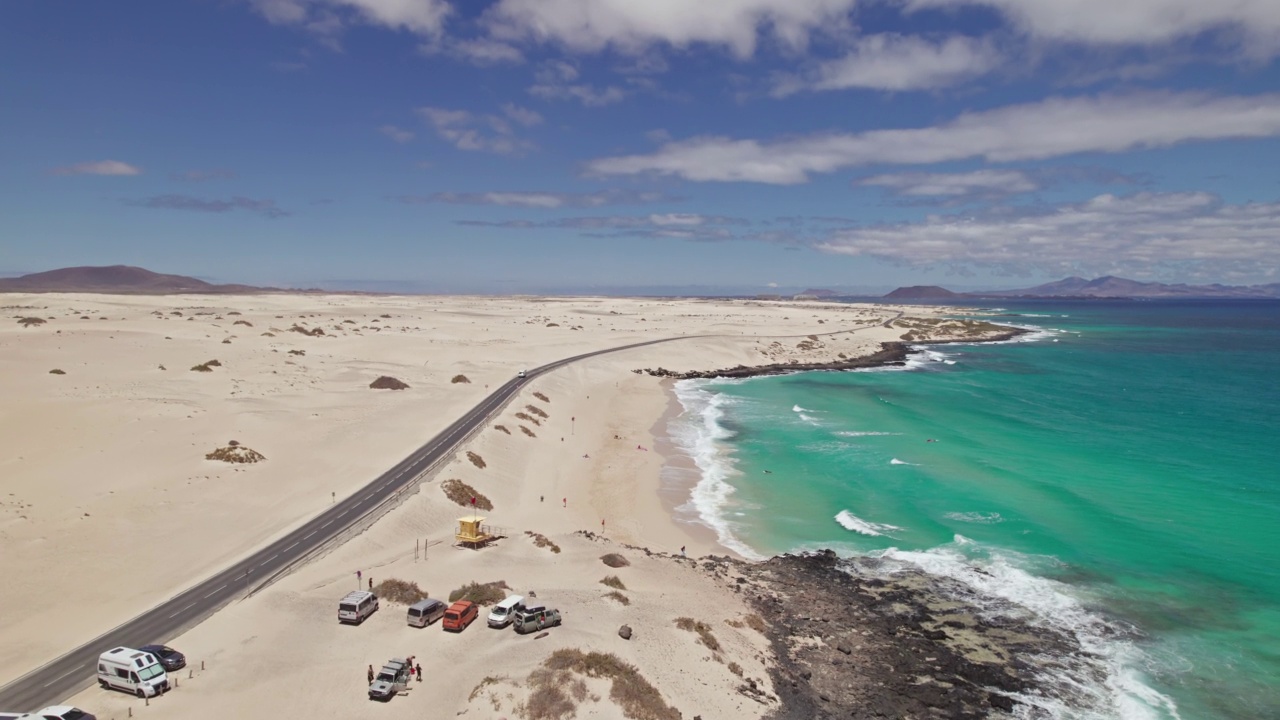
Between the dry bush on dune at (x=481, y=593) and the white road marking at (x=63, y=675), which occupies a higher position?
the dry bush on dune at (x=481, y=593)

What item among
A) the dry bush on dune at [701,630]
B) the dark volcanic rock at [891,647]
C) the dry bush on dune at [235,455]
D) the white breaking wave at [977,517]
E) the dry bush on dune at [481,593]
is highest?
the dry bush on dune at [235,455]

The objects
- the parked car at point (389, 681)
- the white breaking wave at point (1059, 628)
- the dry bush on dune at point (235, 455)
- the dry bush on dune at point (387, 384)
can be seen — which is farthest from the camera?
the dry bush on dune at point (387, 384)

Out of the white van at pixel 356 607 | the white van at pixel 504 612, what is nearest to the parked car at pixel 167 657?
the white van at pixel 356 607

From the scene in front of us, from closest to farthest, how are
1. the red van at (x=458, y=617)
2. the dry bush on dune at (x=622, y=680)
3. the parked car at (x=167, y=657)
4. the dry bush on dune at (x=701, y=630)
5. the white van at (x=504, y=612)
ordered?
1. the dry bush on dune at (x=622, y=680)
2. the parked car at (x=167, y=657)
3. the red van at (x=458, y=617)
4. the white van at (x=504, y=612)
5. the dry bush on dune at (x=701, y=630)

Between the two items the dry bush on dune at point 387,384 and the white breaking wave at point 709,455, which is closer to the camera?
the white breaking wave at point 709,455

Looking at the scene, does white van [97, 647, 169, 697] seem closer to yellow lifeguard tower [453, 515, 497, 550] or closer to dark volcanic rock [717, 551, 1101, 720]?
yellow lifeguard tower [453, 515, 497, 550]

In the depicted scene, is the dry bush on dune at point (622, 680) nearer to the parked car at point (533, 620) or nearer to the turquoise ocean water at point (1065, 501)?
the parked car at point (533, 620)

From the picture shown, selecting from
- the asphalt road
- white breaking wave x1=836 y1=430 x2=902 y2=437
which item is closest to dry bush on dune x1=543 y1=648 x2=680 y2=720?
the asphalt road

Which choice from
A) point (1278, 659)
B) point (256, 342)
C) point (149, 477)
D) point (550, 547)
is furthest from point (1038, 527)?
point (256, 342)

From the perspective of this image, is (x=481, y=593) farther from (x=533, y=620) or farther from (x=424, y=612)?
(x=533, y=620)
